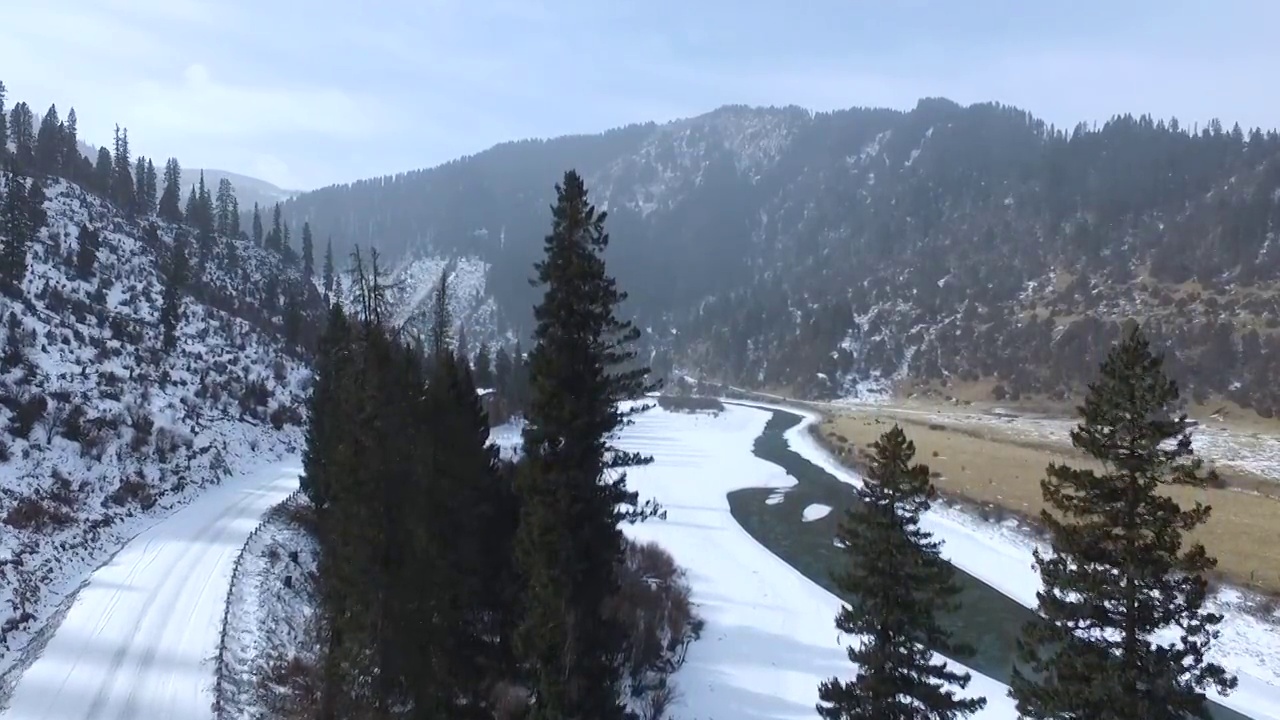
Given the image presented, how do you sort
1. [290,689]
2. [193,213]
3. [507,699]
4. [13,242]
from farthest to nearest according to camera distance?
[193,213]
[13,242]
[507,699]
[290,689]

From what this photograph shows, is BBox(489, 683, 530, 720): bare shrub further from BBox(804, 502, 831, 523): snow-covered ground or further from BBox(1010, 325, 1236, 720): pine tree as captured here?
BBox(804, 502, 831, 523): snow-covered ground

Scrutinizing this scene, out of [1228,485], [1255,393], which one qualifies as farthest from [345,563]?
[1255,393]

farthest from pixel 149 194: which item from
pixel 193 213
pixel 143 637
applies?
pixel 143 637

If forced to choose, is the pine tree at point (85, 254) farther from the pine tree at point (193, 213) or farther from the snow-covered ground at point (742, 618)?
the pine tree at point (193, 213)

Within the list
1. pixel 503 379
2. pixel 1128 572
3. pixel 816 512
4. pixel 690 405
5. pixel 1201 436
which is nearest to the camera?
pixel 1128 572

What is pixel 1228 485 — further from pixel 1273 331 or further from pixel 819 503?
pixel 1273 331

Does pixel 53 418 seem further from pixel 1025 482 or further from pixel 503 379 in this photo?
pixel 503 379

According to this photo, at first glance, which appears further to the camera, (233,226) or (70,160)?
(233,226)

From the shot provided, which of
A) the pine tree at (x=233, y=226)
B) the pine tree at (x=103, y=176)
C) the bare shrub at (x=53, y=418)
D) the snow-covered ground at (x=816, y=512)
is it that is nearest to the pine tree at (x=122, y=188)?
the pine tree at (x=103, y=176)
